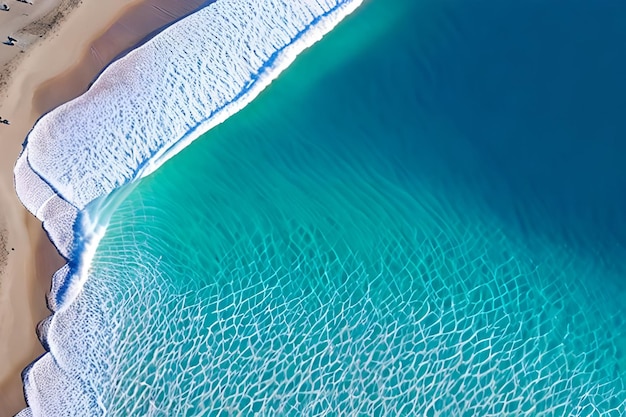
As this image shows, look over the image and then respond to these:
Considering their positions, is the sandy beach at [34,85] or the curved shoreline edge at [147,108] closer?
the sandy beach at [34,85]

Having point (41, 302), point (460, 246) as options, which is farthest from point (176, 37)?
point (460, 246)

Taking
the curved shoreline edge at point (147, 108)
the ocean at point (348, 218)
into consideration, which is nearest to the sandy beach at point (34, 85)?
the curved shoreline edge at point (147, 108)

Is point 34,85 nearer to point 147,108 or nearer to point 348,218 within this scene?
point 147,108

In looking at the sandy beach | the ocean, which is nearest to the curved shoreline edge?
the ocean

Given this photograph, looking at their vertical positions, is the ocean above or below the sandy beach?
below

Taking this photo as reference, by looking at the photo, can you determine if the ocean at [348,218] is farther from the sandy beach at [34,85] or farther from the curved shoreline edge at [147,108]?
the sandy beach at [34,85]

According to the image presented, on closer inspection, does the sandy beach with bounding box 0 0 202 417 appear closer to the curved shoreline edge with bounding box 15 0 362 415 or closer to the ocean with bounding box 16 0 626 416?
the curved shoreline edge with bounding box 15 0 362 415

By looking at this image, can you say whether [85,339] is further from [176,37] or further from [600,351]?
[600,351]
